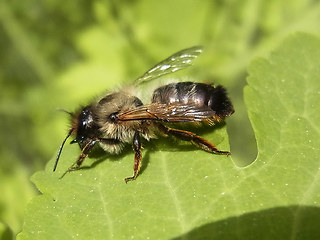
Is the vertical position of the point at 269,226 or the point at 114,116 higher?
the point at 114,116

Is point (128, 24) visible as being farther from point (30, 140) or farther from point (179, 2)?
point (30, 140)

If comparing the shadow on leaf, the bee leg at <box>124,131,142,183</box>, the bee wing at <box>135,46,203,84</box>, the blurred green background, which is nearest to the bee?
the bee leg at <box>124,131,142,183</box>

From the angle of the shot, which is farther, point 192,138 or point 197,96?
point 197,96

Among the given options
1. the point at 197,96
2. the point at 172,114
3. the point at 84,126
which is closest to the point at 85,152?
the point at 84,126

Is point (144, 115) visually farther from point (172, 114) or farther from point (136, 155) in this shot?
point (136, 155)

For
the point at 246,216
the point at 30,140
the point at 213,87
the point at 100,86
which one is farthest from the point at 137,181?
the point at 30,140

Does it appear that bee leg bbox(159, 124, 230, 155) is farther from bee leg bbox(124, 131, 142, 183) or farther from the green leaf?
bee leg bbox(124, 131, 142, 183)

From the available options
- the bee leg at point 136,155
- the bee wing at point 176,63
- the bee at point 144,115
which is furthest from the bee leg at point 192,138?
the bee wing at point 176,63

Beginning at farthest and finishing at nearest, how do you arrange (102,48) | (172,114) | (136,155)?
(102,48)
(172,114)
(136,155)
